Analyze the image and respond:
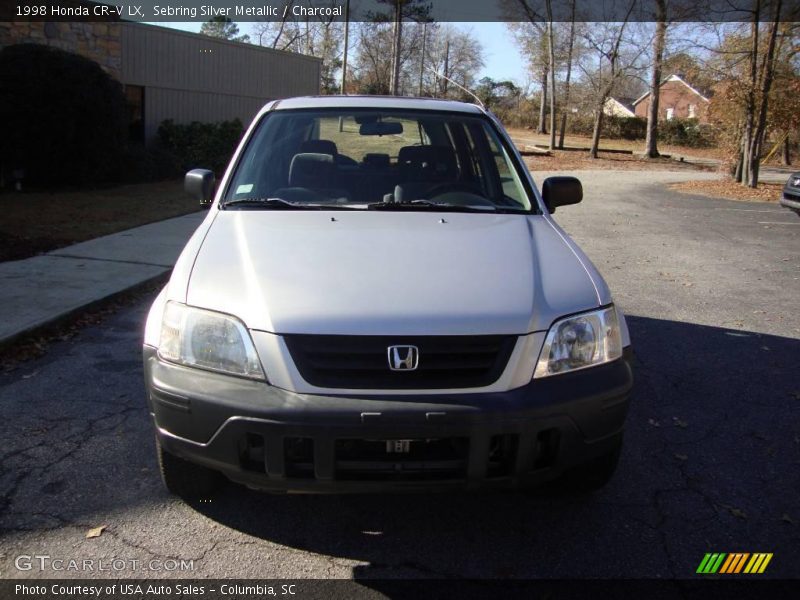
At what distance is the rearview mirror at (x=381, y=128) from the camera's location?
4.74 m

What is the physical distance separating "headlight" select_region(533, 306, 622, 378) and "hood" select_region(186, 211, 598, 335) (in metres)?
0.05

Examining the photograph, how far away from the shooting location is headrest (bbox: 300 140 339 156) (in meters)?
4.40

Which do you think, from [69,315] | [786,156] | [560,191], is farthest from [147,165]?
[786,156]

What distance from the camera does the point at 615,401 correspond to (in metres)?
2.81

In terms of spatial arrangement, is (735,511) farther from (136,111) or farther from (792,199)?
(136,111)

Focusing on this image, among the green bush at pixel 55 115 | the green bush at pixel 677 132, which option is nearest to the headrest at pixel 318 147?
the green bush at pixel 55 115

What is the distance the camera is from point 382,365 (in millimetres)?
2641

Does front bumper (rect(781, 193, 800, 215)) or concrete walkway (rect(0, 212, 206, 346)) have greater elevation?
front bumper (rect(781, 193, 800, 215))

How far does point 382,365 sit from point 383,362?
0.01 meters

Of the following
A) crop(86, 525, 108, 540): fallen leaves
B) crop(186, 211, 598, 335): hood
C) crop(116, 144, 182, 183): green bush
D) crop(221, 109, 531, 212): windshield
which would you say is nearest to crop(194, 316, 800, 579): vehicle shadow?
crop(86, 525, 108, 540): fallen leaves

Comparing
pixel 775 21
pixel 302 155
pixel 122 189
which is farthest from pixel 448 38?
pixel 302 155

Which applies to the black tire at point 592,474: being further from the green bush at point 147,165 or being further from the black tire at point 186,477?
the green bush at point 147,165

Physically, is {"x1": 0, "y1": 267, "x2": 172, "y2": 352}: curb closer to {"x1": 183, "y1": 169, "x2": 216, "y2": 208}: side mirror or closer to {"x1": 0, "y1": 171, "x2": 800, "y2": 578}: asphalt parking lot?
{"x1": 0, "y1": 171, "x2": 800, "y2": 578}: asphalt parking lot

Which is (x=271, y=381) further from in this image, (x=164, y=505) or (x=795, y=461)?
(x=795, y=461)
